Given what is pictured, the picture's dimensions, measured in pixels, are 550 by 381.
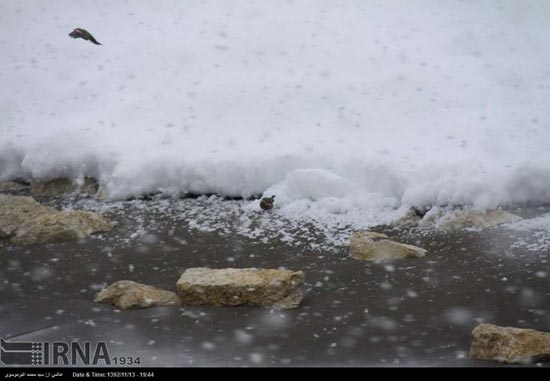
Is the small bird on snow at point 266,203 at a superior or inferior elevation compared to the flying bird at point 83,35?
inferior

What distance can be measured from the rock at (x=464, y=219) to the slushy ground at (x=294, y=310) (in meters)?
0.16

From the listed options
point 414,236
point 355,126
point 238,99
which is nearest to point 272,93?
point 238,99

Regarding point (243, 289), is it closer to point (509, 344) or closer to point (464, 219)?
point (509, 344)

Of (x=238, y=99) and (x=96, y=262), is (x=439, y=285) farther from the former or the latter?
(x=238, y=99)

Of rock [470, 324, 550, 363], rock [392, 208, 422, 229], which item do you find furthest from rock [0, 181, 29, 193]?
rock [470, 324, 550, 363]

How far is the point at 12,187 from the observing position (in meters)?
7.04

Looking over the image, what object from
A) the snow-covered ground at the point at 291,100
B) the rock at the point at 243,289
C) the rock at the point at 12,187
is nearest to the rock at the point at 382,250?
the snow-covered ground at the point at 291,100

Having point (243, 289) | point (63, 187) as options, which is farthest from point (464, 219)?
point (63, 187)

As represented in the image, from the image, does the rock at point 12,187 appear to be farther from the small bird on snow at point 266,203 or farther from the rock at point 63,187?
the small bird on snow at point 266,203

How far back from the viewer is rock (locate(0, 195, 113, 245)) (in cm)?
564

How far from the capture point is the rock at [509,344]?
3326 millimetres

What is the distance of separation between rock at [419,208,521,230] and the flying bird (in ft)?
18.9

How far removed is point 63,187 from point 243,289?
3477mm
